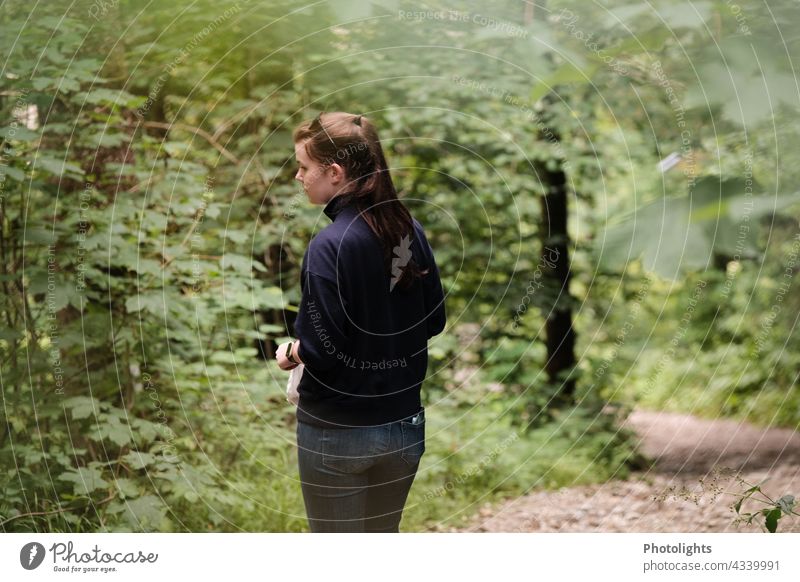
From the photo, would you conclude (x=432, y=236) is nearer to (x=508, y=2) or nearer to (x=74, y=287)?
(x=508, y=2)

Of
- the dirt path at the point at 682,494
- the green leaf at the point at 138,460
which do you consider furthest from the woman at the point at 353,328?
the dirt path at the point at 682,494

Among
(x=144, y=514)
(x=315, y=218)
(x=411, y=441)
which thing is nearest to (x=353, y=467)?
(x=411, y=441)

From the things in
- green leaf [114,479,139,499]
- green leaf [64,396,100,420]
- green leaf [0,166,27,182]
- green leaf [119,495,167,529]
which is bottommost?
green leaf [119,495,167,529]

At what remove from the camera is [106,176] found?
10.8ft

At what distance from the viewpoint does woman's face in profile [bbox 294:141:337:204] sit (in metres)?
2.15

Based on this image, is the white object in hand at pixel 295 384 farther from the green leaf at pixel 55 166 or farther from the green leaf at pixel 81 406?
the green leaf at pixel 55 166

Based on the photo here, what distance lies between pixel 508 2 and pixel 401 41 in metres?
0.58

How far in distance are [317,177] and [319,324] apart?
0.41 m

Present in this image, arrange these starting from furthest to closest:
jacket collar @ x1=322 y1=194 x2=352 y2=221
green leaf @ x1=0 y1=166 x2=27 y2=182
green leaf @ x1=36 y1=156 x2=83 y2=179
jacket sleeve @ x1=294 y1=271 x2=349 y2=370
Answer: green leaf @ x1=36 y1=156 x2=83 y2=179 < green leaf @ x1=0 y1=166 x2=27 y2=182 < jacket collar @ x1=322 y1=194 x2=352 y2=221 < jacket sleeve @ x1=294 y1=271 x2=349 y2=370

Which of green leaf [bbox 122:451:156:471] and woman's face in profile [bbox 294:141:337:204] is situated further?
green leaf [bbox 122:451:156:471]

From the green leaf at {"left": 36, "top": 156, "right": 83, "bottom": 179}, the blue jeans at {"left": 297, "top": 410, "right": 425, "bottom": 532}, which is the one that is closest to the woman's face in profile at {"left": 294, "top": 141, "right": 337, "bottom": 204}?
the blue jeans at {"left": 297, "top": 410, "right": 425, "bottom": 532}

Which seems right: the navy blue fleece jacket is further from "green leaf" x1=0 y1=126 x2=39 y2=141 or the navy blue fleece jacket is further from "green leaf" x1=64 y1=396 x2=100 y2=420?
"green leaf" x1=0 y1=126 x2=39 y2=141

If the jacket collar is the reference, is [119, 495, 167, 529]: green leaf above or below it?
below

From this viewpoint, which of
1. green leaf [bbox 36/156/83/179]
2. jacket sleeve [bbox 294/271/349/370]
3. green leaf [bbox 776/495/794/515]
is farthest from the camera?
green leaf [bbox 36/156/83/179]
